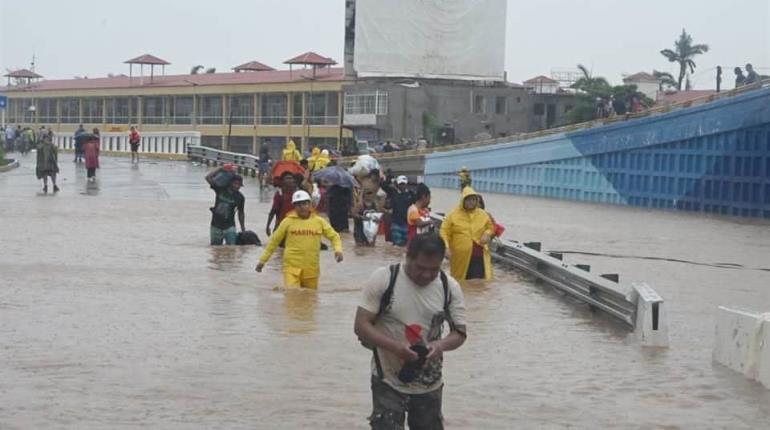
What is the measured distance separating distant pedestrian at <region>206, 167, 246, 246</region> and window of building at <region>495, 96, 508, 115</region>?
56202mm

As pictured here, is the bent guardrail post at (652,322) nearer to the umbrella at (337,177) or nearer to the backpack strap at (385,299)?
the backpack strap at (385,299)

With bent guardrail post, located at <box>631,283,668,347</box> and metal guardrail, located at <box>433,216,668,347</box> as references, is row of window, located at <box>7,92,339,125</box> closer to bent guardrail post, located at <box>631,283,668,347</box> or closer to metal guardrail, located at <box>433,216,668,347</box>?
metal guardrail, located at <box>433,216,668,347</box>

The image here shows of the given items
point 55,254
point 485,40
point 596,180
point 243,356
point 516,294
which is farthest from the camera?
point 485,40

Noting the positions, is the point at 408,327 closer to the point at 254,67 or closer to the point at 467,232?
the point at 467,232

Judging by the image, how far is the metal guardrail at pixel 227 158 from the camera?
51.3m

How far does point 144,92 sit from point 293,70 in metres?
10.1

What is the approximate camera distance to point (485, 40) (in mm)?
82625

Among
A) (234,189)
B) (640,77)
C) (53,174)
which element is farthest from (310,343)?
(640,77)

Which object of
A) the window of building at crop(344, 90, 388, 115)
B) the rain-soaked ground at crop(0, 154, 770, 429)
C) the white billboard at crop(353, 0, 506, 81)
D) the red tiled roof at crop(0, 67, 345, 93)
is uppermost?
the white billboard at crop(353, 0, 506, 81)

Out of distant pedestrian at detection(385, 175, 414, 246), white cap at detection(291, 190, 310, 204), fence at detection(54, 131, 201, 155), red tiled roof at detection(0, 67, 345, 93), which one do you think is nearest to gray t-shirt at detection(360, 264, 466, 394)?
white cap at detection(291, 190, 310, 204)

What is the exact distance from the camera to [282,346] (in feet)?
39.1

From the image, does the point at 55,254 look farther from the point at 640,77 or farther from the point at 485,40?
the point at 640,77

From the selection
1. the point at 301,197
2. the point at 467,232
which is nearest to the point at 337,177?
the point at 467,232

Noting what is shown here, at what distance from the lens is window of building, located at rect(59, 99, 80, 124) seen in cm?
9650
